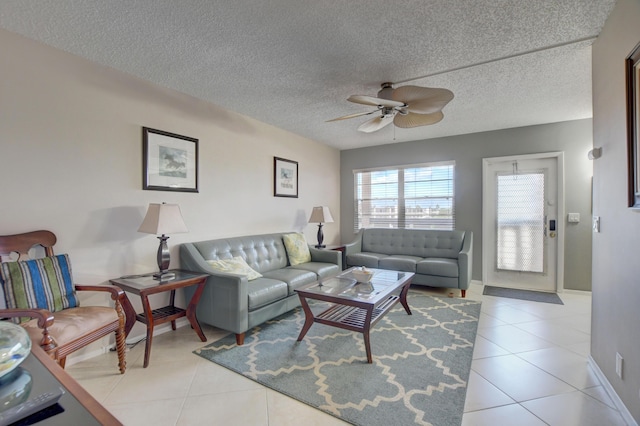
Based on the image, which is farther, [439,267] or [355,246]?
[355,246]

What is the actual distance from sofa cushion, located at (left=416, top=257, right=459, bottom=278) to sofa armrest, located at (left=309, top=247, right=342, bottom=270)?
3.81ft

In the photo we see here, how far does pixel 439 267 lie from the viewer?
409 centimetres

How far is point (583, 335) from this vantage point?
279 cm

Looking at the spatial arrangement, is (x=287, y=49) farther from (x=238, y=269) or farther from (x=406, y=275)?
(x=406, y=275)

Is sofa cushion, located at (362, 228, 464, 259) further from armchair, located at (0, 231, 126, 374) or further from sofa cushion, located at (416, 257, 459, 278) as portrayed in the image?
armchair, located at (0, 231, 126, 374)


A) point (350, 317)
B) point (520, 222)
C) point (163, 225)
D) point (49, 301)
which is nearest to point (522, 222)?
point (520, 222)

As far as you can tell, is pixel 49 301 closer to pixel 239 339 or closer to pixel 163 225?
pixel 163 225

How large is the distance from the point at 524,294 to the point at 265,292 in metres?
3.68

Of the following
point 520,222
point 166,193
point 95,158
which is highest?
point 95,158

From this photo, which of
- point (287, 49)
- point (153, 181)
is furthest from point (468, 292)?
point (153, 181)

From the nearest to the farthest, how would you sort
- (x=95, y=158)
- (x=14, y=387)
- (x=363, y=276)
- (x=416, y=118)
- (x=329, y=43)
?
(x=14, y=387) < (x=329, y=43) < (x=95, y=158) < (x=416, y=118) < (x=363, y=276)

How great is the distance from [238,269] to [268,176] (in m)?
1.65

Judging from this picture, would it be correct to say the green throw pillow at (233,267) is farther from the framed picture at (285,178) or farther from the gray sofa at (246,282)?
the framed picture at (285,178)

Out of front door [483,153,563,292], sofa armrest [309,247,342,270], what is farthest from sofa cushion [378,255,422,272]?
front door [483,153,563,292]
